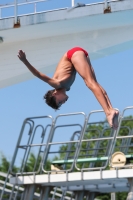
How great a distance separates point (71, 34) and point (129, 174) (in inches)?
140

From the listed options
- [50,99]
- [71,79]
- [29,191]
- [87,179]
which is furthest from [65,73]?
[29,191]

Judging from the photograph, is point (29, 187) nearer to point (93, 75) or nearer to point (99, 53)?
point (99, 53)

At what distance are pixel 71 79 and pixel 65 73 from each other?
0.10 meters

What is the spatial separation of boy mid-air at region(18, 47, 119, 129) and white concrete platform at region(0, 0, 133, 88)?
20.3 ft

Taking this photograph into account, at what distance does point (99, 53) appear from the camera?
1315 cm

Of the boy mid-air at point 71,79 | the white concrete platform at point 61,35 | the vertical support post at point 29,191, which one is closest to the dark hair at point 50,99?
the boy mid-air at point 71,79

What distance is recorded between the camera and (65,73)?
6.30 meters

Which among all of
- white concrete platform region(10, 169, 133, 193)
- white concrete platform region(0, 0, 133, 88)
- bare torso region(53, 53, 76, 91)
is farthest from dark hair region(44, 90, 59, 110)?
white concrete platform region(0, 0, 133, 88)

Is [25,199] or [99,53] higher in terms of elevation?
[99,53]

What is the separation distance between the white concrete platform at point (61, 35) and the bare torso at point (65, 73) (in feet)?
20.2

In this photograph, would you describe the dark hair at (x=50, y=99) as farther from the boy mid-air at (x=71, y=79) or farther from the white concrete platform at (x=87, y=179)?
the white concrete platform at (x=87, y=179)

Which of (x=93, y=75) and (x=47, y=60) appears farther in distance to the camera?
(x=47, y=60)

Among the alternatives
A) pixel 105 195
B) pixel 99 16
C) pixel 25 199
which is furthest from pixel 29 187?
pixel 105 195

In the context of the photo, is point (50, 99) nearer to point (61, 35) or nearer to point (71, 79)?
point (71, 79)
